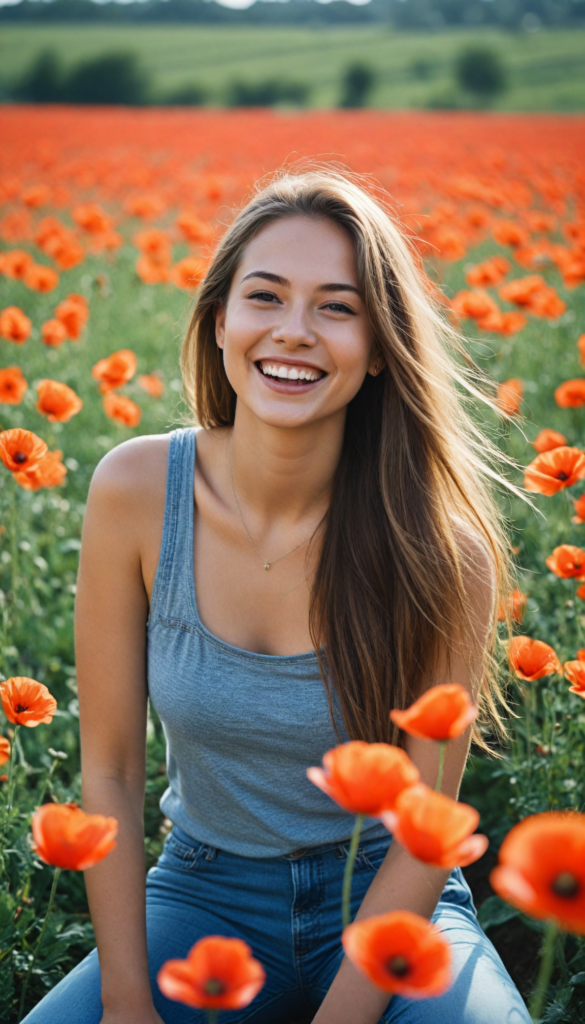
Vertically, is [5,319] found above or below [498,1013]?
above

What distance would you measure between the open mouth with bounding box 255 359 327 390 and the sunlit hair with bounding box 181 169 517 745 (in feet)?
0.61

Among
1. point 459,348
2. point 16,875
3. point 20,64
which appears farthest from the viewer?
point 20,64

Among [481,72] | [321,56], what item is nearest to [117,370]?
[481,72]

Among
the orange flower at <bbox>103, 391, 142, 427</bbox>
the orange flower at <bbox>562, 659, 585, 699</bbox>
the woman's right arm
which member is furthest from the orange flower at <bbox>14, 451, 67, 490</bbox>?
the orange flower at <bbox>562, 659, 585, 699</bbox>

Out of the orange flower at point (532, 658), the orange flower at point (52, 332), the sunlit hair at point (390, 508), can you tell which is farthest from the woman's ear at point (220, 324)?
the orange flower at point (52, 332)

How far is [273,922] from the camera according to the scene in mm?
1911

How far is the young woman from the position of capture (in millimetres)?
1863

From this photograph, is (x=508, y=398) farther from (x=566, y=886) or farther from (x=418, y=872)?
(x=566, y=886)

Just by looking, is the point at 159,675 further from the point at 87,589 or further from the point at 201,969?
the point at 201,969

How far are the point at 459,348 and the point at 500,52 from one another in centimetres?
4732

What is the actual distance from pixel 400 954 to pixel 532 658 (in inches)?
45.2

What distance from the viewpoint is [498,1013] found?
1638 millimetres

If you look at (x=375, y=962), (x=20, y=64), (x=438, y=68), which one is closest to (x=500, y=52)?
(x=438, y=68)

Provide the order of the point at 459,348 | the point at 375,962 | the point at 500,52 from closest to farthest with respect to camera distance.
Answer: the point at 375,962 < the point at 459,348 < the point at 500,52
